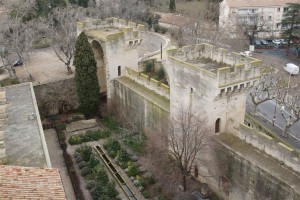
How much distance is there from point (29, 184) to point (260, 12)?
222 feet

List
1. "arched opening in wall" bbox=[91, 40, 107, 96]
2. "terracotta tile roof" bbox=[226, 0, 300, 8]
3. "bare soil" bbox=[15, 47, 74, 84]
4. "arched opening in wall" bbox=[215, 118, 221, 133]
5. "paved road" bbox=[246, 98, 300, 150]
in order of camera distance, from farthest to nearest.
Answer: "terracotta tile roof" bbox=[226, 0, 300, 8], "bare soil" bbox=[15, 47, 74, 84], "arched opening in wall" bbox=[91, 40, 107, 96], "paved road" bbox=[246, 98, 300, 150], "arched opening in wall" bbox=[215, 118, 221, 133]

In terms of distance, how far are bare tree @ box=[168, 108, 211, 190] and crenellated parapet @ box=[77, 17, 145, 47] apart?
12661mm

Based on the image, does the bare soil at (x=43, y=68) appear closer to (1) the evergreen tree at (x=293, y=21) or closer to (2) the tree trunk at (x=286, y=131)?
(2) the tree trunk at (x=286, y=131)

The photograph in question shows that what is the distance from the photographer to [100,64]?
42.2 m

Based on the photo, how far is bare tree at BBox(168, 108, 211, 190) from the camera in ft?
87.4

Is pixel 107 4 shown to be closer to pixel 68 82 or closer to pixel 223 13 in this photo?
pixel 223 13

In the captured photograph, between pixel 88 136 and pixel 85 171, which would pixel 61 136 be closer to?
pixel 88 136

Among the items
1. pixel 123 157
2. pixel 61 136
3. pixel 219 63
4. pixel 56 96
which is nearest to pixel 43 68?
pixel 56 96

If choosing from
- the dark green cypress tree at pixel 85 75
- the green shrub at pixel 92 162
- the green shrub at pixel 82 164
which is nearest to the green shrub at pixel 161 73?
the dark green cypress tree at pixel 85 75

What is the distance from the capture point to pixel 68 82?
4166cm

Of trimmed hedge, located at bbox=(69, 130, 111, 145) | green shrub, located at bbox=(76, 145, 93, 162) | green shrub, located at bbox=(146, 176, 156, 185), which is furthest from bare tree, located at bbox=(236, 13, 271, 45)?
green shrub, located at bbox=(146, 176, 156, 185)

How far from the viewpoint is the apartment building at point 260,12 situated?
72.9 meters

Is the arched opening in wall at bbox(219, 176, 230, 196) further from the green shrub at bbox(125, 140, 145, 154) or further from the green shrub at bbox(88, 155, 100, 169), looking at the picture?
the green shrub at bbox(88, 155, 100, 169)

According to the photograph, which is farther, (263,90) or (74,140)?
(263,90)
